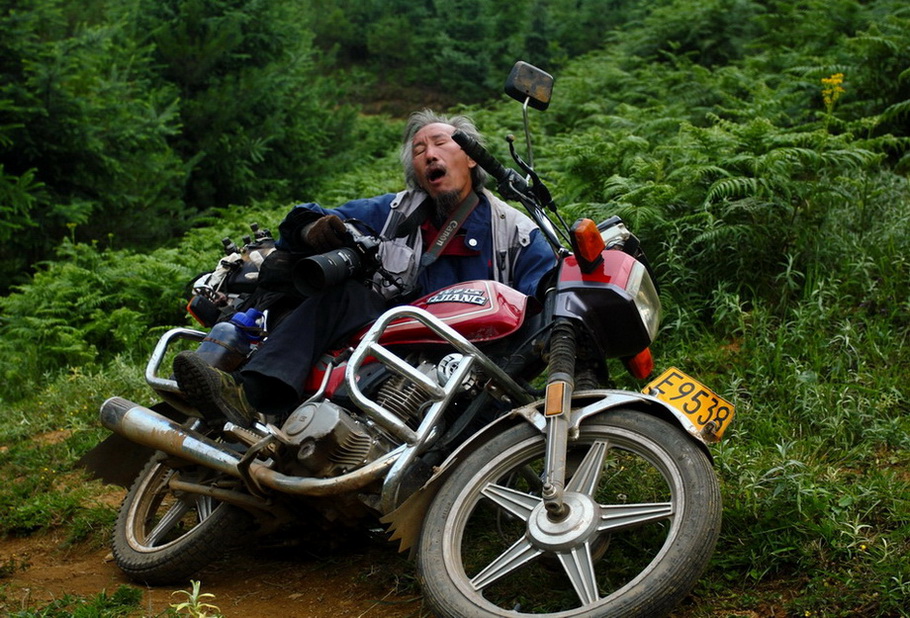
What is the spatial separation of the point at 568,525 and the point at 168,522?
88.2 inches

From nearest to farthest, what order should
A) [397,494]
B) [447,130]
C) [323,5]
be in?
[397,494]
[447,130]
[323,5]

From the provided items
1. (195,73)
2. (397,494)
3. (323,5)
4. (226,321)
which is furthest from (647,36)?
(323,5)

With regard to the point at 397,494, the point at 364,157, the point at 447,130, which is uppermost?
the point at 447,130

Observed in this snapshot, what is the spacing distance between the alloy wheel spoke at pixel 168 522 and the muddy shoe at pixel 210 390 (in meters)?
0.81

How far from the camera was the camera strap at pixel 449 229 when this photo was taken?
4223 millimetres

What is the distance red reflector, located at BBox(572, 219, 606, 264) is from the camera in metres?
3.09

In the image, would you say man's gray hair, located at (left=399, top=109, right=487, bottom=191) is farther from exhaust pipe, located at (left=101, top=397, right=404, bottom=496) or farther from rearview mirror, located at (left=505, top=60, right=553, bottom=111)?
exhaust pipe, located at (left=101, top=397, right=404, bottom=496)

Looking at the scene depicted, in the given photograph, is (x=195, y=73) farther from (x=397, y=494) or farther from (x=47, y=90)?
(x=397, y=494)

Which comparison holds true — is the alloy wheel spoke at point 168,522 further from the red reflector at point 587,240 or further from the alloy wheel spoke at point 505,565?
the red reflector at point 587,240

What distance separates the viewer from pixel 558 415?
288cm

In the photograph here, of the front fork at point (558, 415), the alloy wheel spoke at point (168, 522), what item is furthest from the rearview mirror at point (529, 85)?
the alloy wheel spoke at point (168, 522)

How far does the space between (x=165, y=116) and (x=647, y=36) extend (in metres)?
6.25

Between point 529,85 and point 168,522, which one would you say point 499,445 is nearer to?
point 529,85

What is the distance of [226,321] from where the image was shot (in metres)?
4.11
